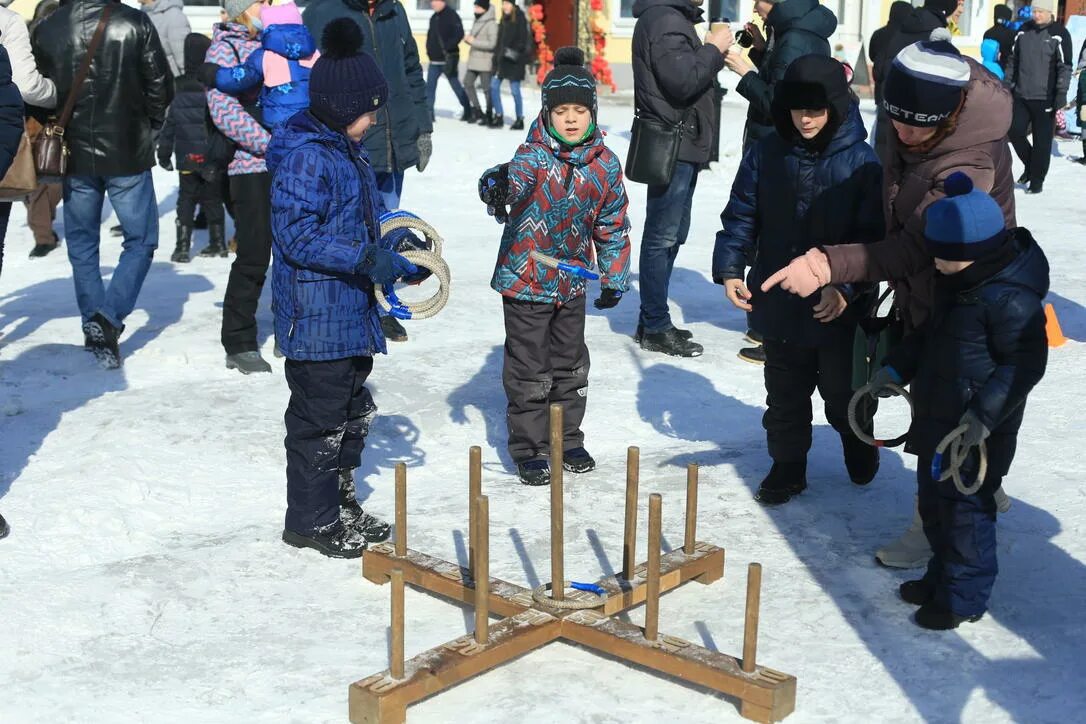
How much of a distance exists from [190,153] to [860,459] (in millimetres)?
6201

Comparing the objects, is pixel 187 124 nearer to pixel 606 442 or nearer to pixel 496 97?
pixel 606 442

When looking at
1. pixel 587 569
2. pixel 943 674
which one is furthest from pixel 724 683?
pixel 587 569

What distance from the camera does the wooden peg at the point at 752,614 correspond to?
3764mm

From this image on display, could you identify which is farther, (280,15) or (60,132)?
(60,132)

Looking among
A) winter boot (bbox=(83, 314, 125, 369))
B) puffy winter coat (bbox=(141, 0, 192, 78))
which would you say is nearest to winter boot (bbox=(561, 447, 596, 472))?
winter boot (bbox=(83, 314, 125, 369))

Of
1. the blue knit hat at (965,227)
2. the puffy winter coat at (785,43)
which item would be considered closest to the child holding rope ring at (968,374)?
the blue knit hat at (965,227)

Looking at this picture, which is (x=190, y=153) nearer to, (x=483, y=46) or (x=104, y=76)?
(x=104, y=76)

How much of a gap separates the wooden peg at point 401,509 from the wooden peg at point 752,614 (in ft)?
4.25

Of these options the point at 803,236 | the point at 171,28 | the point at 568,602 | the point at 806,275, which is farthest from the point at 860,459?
the point at 171,28

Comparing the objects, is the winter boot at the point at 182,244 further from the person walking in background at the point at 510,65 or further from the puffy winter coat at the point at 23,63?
the person walking in background at the point at 510,65

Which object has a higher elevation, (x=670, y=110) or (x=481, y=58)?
(x=670, y=110)

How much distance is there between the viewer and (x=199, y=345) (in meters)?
7.95

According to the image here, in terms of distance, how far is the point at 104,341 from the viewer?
758cm

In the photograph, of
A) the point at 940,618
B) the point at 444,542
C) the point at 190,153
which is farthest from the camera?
the point at 190,153
